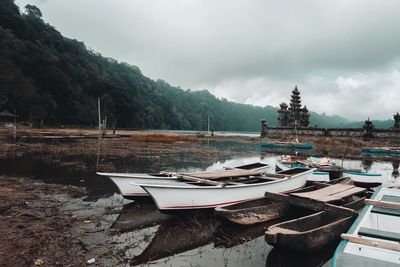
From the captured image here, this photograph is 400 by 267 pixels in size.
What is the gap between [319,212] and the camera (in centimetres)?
842

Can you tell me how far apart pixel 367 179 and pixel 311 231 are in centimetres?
1133

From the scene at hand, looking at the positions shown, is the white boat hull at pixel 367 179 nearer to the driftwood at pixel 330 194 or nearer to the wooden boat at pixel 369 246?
the driftwood at pixel 330 194

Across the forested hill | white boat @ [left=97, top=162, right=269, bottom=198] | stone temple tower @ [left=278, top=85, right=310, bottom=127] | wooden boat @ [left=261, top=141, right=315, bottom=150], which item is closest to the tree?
the forested hill

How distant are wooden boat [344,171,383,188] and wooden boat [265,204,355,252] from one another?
920 centimetres

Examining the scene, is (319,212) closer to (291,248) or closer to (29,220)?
(291,248)

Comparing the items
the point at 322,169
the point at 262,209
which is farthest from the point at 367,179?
the point at 262,209

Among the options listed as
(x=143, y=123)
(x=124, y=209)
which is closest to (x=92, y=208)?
(x=124, y=209)

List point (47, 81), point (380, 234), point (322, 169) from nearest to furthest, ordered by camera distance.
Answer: point (380, 234), point (322, 169), point (47, 81)

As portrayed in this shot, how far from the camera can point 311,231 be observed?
6945mm

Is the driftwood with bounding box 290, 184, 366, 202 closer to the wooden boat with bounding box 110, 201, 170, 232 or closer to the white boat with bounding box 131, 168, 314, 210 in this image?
the white boat with bounding box 131, 168, 314, 210

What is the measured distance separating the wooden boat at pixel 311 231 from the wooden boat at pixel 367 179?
362 inches

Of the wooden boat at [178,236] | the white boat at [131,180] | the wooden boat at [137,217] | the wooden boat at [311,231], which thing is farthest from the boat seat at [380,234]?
the white boat at [131,180]

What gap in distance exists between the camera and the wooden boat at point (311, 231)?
6.56 metres

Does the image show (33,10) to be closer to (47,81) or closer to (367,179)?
(47,81)
